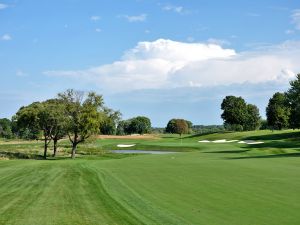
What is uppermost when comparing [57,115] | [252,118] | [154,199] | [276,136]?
[252,118]

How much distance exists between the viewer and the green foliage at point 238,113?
14725 centimetres

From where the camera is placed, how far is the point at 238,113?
14700cm

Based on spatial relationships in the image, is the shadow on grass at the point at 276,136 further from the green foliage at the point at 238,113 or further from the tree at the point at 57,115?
the tree at the point at 57,115

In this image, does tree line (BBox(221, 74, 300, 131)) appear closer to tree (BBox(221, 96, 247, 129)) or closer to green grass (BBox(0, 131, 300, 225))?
tree (BBox(221, 96, 247, 129))

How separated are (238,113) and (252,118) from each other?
10.2 m

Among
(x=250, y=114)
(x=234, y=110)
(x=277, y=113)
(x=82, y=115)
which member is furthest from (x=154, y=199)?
(x=250, y=114)

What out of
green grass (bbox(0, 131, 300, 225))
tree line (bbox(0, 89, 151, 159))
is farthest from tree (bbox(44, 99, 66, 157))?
green grass (bbox(0, 131, 300, 225))

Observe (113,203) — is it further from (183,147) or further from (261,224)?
(183,147)

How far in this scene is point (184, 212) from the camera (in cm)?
1373

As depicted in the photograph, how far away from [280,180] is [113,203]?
368 inches

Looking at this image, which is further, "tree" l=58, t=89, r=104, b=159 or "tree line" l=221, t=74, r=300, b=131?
"tree line" l=221, t=74, r=300, b=131

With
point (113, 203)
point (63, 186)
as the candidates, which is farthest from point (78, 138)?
point (113, 203)

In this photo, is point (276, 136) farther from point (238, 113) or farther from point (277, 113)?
point (238, 113)

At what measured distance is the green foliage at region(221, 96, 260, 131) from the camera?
14725 cm
